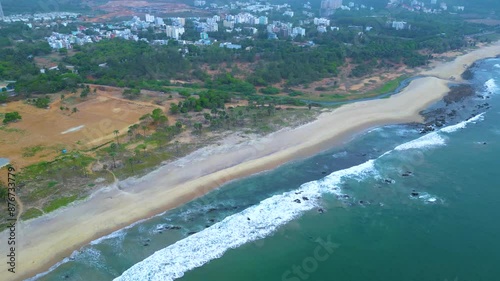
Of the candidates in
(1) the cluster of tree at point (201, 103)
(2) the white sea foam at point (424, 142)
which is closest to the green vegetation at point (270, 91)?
(1) the cluster of tree at point (201, 103)

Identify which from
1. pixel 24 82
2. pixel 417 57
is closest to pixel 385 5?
pixel 417 57

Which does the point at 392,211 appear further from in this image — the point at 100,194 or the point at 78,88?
the point at 78,88

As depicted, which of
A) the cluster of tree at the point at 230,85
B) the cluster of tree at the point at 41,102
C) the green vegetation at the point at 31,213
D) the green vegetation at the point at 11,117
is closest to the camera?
the green vegetation at the point at 31,213

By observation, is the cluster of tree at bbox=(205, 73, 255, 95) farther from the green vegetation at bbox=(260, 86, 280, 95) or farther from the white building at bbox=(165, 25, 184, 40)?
the white building at bbox=(165, 25, 184, 40)

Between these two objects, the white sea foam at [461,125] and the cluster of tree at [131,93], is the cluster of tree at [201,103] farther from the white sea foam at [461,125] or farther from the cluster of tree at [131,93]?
the white sea foam at [461,125]

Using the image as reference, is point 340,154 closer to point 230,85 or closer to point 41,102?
point 230,85

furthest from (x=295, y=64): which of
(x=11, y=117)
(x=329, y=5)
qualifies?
(x=329, y=5)

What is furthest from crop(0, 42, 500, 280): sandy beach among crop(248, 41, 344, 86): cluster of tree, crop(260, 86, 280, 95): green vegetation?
crop(248, 41, 344, 86): cluster of tree
